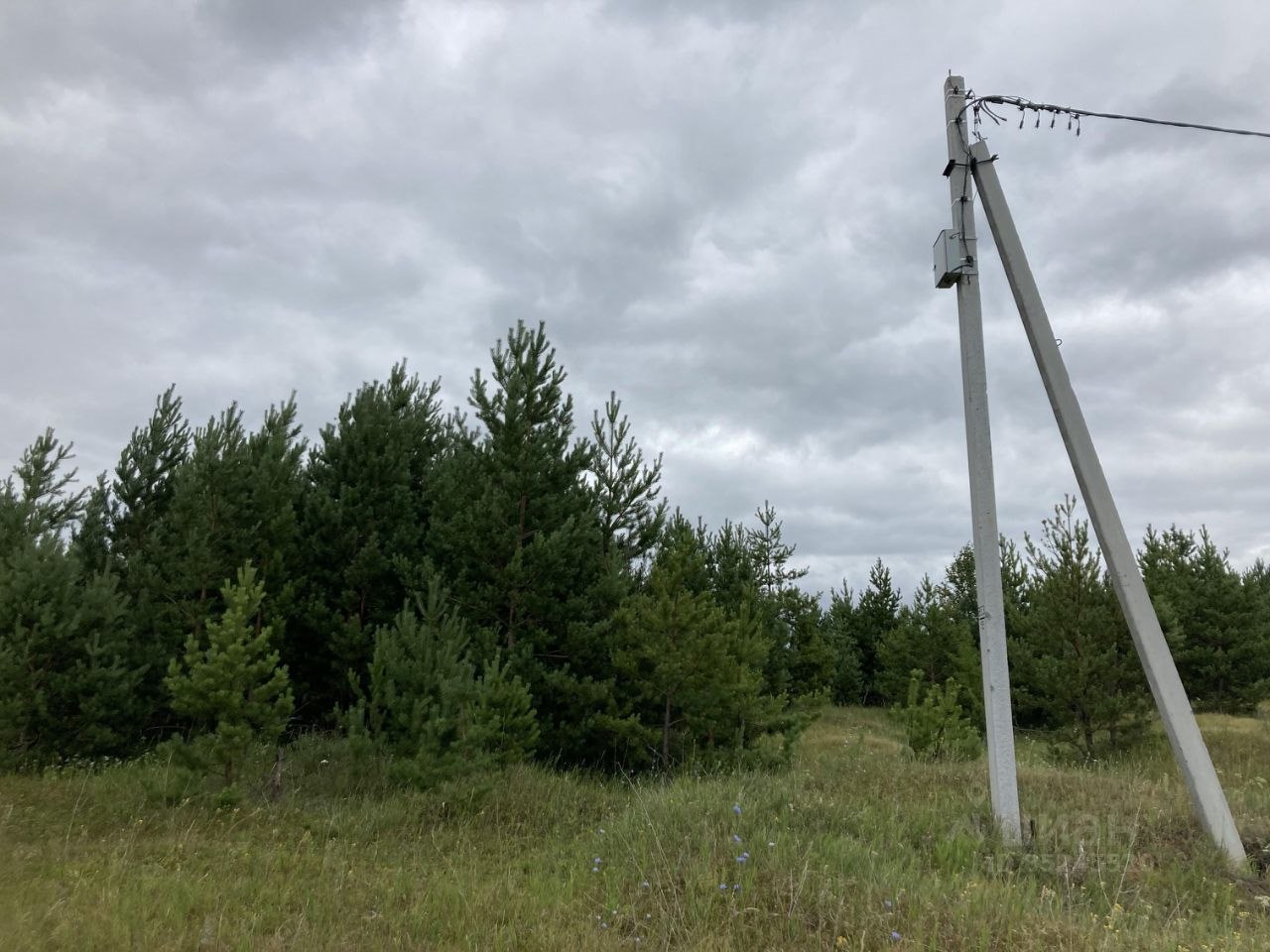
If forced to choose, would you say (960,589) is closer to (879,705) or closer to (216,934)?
(879,705)

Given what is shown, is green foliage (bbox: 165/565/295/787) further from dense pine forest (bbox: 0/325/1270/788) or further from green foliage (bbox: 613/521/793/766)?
green foliage (bbox: 613/521/793/766)

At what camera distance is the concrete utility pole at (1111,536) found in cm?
661

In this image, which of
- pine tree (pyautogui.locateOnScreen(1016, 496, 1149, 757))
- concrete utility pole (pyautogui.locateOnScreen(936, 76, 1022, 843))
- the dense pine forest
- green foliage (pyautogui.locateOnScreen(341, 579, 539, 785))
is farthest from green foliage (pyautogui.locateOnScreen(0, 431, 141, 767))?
pine tree (pyautogui.locateOnScreen(1016, 496, 1149, 757))

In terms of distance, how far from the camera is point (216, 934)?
505 centimetres

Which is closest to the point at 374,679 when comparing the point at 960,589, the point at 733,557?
the point at 733,557

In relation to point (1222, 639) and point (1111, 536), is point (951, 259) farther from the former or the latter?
point (1222, 639)

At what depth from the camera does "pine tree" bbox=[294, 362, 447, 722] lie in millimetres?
15320

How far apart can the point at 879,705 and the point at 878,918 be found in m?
32.6

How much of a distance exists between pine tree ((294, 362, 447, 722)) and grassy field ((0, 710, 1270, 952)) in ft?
16.6

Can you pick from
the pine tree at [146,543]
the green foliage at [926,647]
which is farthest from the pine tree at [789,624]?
the pine tree at [146,543]

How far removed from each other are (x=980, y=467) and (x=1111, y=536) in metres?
1.31

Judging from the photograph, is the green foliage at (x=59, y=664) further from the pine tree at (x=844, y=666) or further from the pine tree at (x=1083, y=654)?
the pine tree at (x=844, y=666)

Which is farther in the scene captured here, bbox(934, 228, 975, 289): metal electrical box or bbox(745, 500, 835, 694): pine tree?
bbox(745, 500, 835, 694): pine tree

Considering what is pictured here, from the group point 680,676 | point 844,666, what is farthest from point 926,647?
point 680,676
